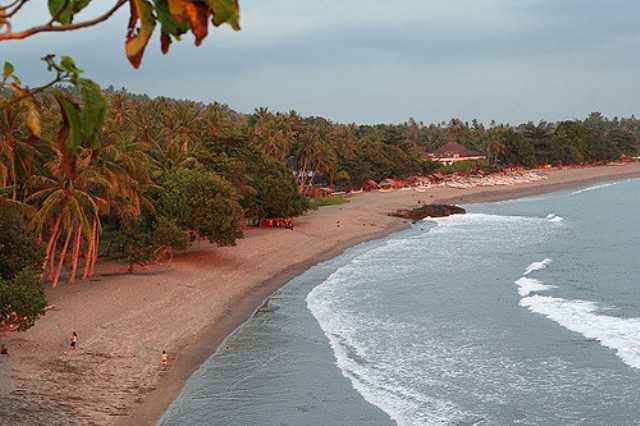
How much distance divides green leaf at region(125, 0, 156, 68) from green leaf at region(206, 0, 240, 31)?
0.35 metres

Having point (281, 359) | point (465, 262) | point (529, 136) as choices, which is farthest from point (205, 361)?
point (529, 136)

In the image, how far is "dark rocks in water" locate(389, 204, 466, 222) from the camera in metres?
76.9

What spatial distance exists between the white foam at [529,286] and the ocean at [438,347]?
0.31 ft

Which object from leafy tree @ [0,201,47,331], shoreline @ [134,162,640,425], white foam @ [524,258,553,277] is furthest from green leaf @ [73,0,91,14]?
white foam @ [524,258,553,277]

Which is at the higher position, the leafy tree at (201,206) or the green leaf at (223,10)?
the green leaf at (223,10)

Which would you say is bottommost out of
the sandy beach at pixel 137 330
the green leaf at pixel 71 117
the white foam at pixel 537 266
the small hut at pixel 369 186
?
the white foam at pixel 537 266

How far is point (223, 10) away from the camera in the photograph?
3.40 metres

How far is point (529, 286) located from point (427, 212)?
39924 mm

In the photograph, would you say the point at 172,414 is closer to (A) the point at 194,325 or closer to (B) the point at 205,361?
(B) the point at 205,361

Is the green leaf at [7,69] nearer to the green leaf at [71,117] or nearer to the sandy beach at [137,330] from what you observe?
the green leaf at [71,117]

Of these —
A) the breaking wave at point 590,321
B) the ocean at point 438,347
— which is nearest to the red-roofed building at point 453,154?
the ocean at point 438,347

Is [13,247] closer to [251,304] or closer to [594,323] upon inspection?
[251,304]

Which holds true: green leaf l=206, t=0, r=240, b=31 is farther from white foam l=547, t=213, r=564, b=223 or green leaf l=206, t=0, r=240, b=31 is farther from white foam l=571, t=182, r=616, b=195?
white foam l=571, t=182, r=616, b=195

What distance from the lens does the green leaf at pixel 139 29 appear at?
11.8 ft
